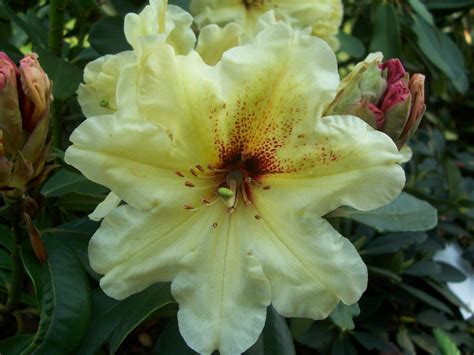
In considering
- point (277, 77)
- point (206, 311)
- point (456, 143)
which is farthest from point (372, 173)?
point (456, 143)

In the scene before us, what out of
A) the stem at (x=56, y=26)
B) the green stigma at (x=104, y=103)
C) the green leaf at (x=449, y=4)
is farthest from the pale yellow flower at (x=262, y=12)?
the green leaf at (x=449, y=4)

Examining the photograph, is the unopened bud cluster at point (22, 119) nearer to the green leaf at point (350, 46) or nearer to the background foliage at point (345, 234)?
the background foliage at point (345, 234)

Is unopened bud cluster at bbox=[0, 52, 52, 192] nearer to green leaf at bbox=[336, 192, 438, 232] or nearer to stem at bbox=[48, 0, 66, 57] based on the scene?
stem at bbox=[48, 0, 66, 57]

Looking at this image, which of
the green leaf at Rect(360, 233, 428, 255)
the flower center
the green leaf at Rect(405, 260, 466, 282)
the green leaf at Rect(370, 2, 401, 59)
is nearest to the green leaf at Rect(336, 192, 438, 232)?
the flower center

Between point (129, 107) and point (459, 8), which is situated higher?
point (129, 107)

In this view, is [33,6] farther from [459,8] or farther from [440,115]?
[440,115]

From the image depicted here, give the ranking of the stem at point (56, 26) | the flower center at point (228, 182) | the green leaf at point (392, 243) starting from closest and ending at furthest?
the flower center at point (228, 182) < the stem at point (56, 26) < the green leaf at point (392, 243)
